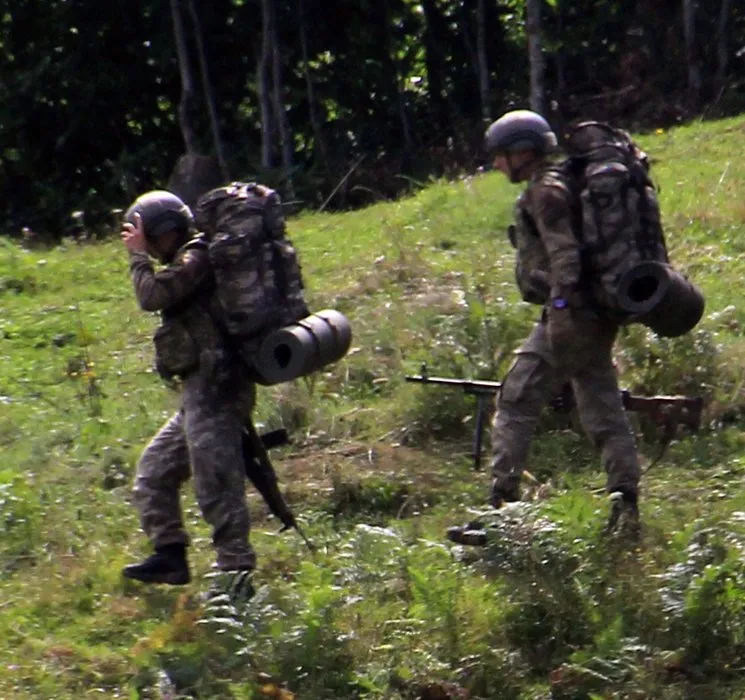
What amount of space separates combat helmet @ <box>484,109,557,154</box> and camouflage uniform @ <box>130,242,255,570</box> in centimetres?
124

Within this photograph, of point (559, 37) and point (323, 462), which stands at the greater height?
point (559, 37)

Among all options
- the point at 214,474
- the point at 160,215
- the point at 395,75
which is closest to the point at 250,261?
the point at 160,215

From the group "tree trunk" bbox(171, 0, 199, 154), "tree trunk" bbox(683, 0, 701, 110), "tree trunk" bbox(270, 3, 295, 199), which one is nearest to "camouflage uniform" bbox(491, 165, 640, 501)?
"tree trunk" bbox(270, 3, 295, 199)

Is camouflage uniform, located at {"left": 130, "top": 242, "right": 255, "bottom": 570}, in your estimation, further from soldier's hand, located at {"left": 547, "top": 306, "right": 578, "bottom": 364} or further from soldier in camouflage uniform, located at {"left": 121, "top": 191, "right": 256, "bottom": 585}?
soldier's hand, located at {"left": 547, "top": 306, "right": 578, "bottom": 364}

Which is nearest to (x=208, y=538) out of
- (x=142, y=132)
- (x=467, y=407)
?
(x=467, y=407)

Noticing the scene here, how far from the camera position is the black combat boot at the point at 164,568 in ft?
20.1

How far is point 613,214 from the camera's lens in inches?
235

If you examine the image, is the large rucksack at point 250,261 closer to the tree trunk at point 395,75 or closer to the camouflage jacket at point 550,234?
the camouflage jacket at point 550,234

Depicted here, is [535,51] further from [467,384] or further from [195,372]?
[195,372]

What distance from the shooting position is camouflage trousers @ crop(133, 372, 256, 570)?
596 cm

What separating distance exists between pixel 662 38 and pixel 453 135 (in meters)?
3.06

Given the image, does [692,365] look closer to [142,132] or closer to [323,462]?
[323,462]

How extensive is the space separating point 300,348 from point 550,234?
105 cm

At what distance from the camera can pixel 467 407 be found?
→ 8.23m
